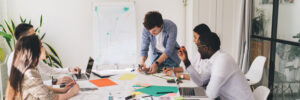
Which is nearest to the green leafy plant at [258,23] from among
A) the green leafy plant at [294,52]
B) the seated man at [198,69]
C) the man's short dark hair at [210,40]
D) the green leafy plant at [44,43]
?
the green leafy plant at [294,52]

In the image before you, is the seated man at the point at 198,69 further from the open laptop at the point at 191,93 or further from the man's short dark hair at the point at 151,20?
the man's short dark hair at the point at 151,20

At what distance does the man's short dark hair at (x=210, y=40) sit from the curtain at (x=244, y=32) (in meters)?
1.87

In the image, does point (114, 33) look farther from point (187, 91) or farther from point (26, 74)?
point (26, 74)

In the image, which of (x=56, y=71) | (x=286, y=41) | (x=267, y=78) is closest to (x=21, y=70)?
(x=56, y=71)

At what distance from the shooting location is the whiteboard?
4.02 meters

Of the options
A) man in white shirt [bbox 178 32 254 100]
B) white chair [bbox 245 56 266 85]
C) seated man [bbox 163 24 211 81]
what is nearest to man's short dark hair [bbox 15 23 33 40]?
seated man [bbox 163 24 211 81]

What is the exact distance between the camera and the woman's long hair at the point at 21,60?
5.18ft

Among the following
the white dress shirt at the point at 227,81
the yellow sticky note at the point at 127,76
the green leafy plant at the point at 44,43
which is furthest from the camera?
the green leafy plant at the point at 44,43

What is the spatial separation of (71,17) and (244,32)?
2.87m

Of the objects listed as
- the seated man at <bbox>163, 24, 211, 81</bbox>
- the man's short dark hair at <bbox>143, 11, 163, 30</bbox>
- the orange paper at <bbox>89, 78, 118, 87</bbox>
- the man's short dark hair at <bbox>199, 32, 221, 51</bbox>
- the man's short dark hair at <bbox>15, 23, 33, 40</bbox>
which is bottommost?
the orange paper at <bbox>89, 78, 118, 87</bbox>

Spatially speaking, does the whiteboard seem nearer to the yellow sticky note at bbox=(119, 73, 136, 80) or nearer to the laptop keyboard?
the yellow sticky note at bbox=(119, 73, 136, 80)

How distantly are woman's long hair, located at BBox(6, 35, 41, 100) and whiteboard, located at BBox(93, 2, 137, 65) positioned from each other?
8.08 feet

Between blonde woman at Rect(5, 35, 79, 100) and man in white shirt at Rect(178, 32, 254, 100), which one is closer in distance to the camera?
blonde woman at Rect(5, 35, 79, 100)

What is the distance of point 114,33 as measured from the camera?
4.07m
